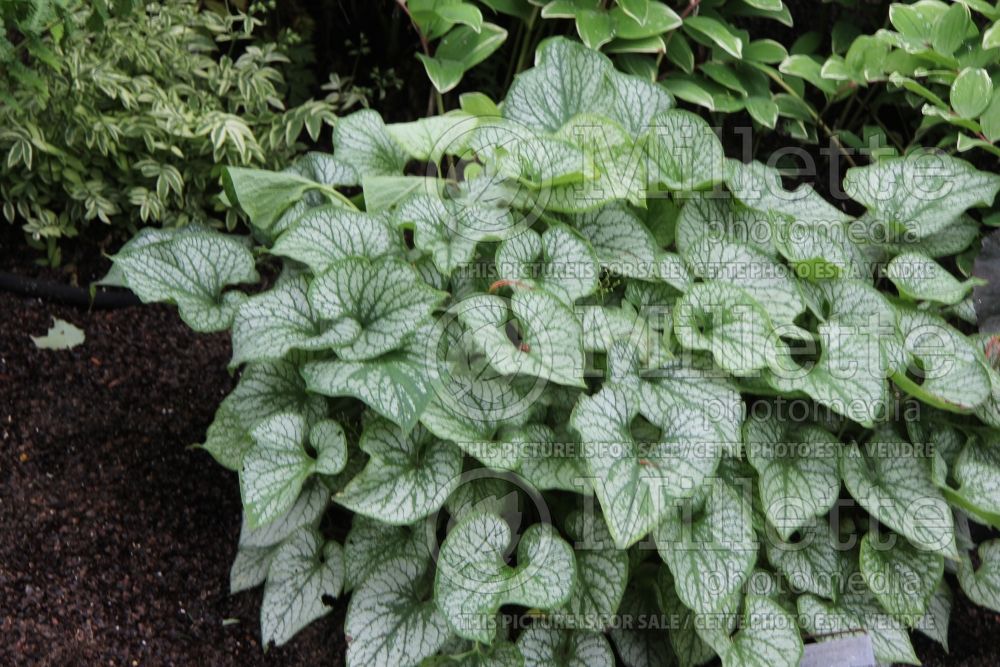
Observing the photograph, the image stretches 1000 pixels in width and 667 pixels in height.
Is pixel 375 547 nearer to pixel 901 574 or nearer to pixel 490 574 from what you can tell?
pixel 490 574

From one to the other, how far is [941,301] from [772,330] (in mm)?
473

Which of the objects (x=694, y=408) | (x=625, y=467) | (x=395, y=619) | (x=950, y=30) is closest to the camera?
(x=625, y=467)

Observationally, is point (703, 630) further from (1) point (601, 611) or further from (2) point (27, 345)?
(2) point (27, 345)

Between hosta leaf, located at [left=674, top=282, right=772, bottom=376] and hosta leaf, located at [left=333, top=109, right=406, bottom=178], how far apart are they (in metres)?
0.72

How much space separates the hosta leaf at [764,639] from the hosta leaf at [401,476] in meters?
0.61

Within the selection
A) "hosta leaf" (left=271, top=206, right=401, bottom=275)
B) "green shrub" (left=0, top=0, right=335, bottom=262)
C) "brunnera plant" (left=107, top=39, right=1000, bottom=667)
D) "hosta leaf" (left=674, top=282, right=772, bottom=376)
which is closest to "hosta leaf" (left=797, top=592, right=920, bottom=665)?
"brunnera plant" (left=107, top=39, right=1000, bottom=667)

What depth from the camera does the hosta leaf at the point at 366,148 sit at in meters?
2.04

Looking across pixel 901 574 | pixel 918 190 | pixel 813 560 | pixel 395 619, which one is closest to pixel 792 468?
pixel 813 560

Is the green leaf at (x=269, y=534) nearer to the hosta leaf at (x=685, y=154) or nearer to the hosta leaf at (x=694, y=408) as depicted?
the hosta leaf at (x=694, y=408)

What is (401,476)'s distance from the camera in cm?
171

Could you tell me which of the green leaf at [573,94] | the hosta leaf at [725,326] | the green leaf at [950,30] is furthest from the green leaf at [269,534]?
A: the green leaf at [950,30]

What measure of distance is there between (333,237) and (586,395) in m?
0.56

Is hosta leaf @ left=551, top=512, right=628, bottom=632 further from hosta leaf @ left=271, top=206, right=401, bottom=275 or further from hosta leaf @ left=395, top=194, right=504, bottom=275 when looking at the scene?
hosta leaf @ left=271, top=206, right=401, bottom=275

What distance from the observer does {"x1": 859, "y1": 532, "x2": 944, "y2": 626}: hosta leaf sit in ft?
6.12
